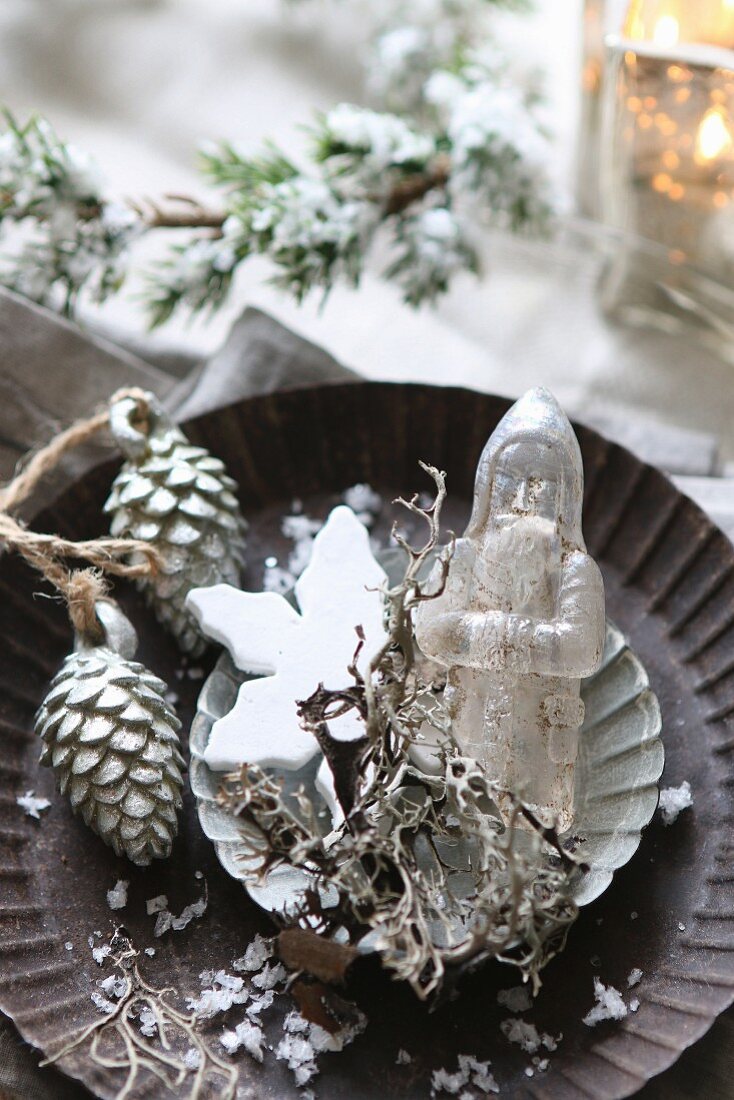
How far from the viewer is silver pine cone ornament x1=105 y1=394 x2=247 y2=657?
961 millimetres

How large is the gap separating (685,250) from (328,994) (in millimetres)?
1028

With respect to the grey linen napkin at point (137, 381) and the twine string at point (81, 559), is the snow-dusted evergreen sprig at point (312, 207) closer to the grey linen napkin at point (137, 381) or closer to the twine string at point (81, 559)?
the grey linen napkin at point (137, 381)

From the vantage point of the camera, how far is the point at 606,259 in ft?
4.74

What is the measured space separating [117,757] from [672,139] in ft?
3.07

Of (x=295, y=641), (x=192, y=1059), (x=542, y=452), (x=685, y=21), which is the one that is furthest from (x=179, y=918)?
(x=685, y=21)

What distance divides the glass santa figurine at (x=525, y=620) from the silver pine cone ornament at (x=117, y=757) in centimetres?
21

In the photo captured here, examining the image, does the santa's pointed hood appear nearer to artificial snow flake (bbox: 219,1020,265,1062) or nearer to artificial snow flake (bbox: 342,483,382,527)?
artificial snow flake (bbox: 342,483,382,527)

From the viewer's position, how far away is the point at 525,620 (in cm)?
82

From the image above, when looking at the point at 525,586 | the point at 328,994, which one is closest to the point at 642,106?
the point at 525,586

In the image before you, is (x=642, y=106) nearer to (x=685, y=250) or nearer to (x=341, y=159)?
(x=685, y=250)

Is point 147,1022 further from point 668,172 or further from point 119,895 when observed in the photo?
point 668,172

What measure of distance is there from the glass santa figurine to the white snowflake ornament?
0.23 feet

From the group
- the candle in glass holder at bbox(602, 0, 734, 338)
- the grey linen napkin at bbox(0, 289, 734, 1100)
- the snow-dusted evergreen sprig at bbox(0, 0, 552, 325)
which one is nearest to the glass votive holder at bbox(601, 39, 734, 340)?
the candle in glass holder at bbox(602, 0, 734, 338)

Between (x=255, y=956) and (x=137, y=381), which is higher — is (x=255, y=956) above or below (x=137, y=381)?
below
